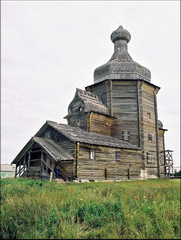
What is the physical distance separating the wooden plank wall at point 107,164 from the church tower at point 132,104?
5.70ft

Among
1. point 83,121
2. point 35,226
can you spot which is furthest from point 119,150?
point 35,226

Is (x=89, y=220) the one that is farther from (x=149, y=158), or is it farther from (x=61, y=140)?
(x=149, y=158)

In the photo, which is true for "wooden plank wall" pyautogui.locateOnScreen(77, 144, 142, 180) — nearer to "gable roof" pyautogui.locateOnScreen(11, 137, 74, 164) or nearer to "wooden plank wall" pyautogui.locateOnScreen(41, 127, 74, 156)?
"wooden plank wall" pyautogui.locateOnScreen(41, 127, 74, 156)

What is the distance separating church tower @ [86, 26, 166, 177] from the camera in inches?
1042

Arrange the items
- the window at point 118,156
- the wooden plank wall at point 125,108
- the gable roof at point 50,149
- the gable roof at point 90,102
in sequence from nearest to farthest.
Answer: the gable roof at point 50,149, the window at point 118,156, the gable roof at point 90,102, the wooden plank wall at point 125,108

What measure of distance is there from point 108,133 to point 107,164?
5.93m

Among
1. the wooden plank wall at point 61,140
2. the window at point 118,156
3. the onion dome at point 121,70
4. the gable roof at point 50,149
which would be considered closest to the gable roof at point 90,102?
the onion dome at point 121,70

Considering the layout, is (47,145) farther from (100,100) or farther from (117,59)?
(117,59)

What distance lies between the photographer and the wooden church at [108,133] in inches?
776

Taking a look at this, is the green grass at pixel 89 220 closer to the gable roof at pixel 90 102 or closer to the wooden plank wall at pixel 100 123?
the wooden plank wall at pixel 100 123

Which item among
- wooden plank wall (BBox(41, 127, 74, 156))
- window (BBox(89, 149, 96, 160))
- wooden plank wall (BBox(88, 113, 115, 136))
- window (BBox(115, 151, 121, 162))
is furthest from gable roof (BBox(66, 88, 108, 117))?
window (BBox(89, 149, 96, 160))

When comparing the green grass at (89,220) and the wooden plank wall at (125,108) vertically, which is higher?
the wooden plank wall at (125,108)

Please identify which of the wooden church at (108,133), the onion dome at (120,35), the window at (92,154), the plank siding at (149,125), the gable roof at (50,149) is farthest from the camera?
the onion dome at (120,35)

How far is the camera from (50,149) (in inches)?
742
